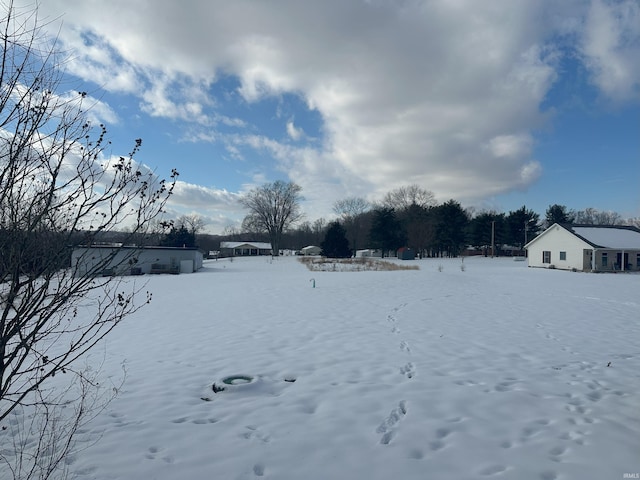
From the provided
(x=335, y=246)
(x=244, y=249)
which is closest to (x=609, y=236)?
(x=335, y=246)

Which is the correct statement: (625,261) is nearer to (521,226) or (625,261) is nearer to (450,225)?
(450,225)

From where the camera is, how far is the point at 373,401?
4566mm

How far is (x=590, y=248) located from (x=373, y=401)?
3403 centimetres

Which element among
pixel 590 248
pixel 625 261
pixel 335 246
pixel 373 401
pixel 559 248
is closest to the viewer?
pixel 373 401

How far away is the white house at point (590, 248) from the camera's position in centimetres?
3048

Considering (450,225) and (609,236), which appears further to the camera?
(450,225)

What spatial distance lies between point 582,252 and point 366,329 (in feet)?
101

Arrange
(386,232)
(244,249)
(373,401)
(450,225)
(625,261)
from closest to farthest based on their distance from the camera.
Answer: (373,401)
(625,261)
(386,232)
(450,225)
(244,249)

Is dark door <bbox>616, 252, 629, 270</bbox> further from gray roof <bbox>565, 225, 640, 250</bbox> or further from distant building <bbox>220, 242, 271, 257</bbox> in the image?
distant building <bbox>220, 242, 271, 257</bbox>

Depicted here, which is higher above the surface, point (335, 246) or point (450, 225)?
point (450, 225)

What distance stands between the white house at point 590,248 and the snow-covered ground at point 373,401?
83.0 ft

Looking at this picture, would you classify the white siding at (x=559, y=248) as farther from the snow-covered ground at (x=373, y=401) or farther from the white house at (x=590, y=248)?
the snow-covered ground at (x=373, y=401)

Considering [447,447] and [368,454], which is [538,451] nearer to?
[447,447]

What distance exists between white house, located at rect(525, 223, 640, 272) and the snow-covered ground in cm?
2529
